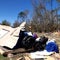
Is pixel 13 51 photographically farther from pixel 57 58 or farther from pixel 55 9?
pixel 55 9

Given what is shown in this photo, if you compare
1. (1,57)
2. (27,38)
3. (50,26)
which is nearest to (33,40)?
(27,38)

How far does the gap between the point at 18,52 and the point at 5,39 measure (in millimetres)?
863

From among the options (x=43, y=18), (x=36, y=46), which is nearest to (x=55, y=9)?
(x=43, y=18)

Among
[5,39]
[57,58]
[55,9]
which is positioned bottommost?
[57,58]

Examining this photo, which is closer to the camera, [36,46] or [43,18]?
[36,46]

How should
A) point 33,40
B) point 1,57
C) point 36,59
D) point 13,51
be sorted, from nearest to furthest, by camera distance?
point 36,59
point 1,57
point 13,51
point 33,40

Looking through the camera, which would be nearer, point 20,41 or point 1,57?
point 1,57

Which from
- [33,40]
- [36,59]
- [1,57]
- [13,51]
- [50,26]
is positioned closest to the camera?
[36,59]

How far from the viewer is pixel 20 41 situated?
909 centimetres

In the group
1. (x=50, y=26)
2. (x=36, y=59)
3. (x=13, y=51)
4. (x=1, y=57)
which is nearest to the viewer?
(x=36, y=59)

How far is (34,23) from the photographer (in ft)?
111

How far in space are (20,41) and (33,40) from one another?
497 mm

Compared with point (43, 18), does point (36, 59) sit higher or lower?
lower

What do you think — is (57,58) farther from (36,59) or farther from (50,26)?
→ (50,26)
